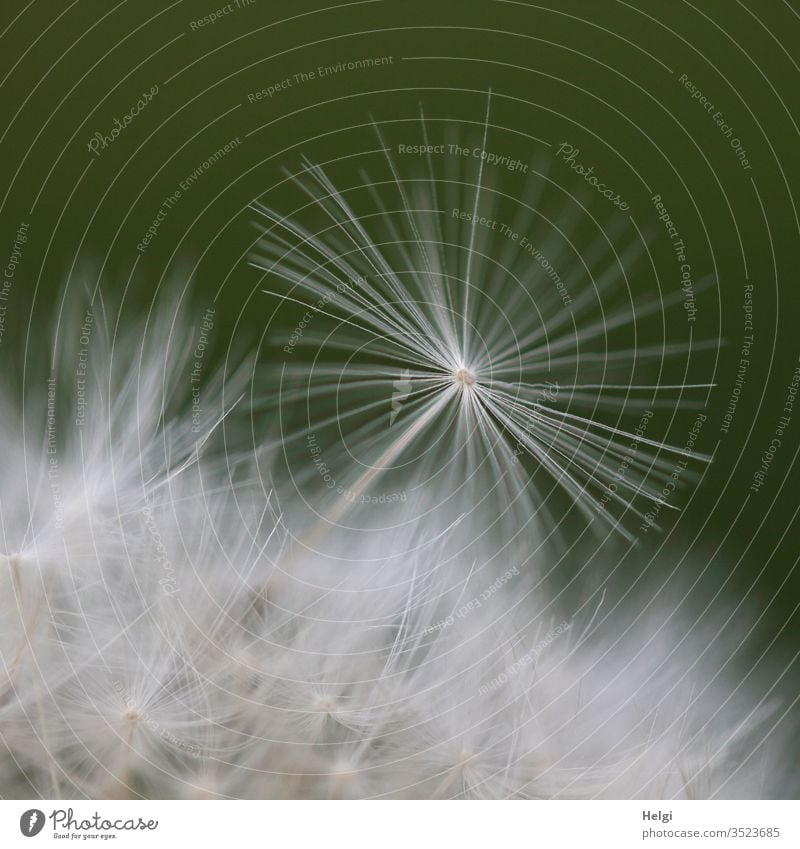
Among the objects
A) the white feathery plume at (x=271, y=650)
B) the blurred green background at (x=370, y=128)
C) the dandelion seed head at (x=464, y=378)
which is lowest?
the white feathery plume at (x=271, y=650)

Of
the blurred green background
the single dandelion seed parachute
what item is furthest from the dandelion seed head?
the blurred green background

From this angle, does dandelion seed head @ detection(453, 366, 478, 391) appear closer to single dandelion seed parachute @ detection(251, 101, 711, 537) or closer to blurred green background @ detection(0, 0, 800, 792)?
single dandelion seed parachute @ detection(251, 101, 711, 537)

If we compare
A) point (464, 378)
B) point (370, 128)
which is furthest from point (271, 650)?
point (370, 128)

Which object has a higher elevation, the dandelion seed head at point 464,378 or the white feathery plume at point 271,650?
the dandelion seed head at point 464,378

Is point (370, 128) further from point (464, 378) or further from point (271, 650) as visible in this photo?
point (271, 650)

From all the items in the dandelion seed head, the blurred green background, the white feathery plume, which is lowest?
the white feathery plume

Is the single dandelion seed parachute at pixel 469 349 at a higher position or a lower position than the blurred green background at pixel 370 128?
lower

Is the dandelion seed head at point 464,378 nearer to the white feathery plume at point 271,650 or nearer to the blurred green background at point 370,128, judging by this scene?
the white feathery plume at point 271,650

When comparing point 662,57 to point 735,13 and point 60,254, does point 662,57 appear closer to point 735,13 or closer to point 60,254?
point 735,13

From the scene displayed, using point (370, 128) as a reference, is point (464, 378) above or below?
below

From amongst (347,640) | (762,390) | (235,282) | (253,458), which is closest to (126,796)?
(347,640)

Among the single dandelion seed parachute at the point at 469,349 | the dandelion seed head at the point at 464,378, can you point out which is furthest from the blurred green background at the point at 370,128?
the dandelion seed head at the point at 464,378
